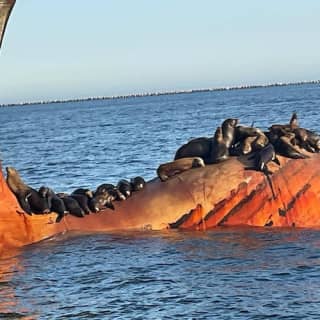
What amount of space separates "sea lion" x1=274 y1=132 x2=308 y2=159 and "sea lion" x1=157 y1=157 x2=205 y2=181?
1487mm

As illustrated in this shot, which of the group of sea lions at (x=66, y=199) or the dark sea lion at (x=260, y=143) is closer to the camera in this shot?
the group of sea lions at (x=66, y=199)

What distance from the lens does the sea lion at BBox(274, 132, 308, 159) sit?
1609 cm

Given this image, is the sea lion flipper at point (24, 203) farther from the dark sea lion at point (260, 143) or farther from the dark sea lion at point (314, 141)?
the dark sea lion at point (314, 141)

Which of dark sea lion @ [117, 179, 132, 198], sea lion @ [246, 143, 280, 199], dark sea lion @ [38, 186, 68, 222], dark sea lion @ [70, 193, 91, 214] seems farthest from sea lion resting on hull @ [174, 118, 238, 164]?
dark sea lion @ [38, 186, 68, 222]

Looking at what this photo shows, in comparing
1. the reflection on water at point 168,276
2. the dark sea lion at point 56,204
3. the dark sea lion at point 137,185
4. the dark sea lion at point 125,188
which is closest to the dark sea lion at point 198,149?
the dark sea lion at point 137,185

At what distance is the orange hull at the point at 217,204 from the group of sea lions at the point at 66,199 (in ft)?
0.40

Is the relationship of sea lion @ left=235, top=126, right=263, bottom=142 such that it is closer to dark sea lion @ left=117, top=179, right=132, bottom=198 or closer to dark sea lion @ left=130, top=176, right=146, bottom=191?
dark sea lion @ left=130, top=176, right=146, bottom=191

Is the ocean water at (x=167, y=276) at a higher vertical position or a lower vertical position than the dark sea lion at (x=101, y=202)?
lower

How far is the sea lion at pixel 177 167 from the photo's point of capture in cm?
1606

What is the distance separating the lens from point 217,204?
1559cm

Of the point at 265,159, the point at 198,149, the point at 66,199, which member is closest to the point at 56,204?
the point at 66,199

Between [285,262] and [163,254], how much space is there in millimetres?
2040

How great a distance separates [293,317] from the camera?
32.6ft

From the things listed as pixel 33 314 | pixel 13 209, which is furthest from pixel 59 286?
pixel 13 209
